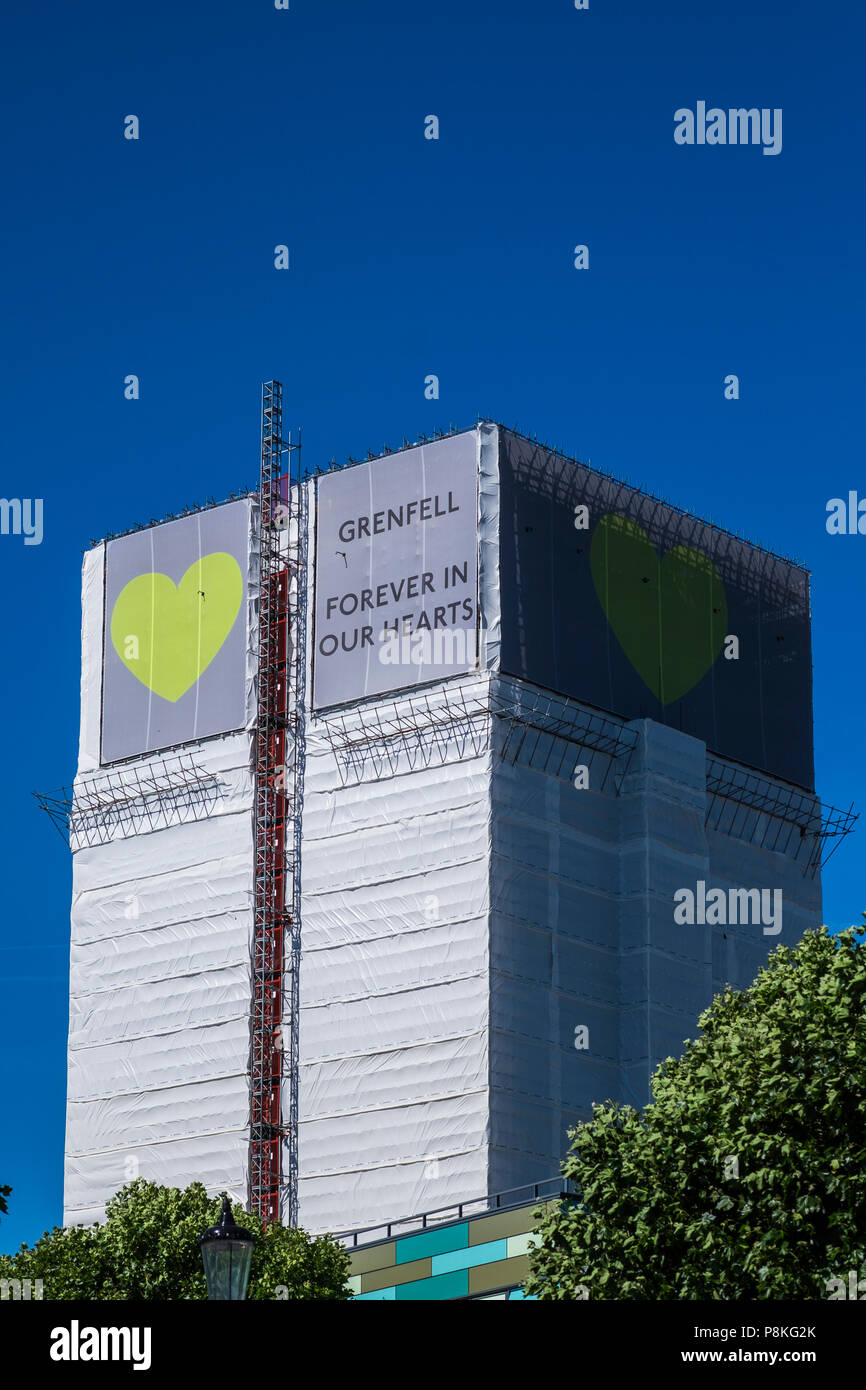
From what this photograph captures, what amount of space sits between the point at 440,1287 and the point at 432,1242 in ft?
7.00

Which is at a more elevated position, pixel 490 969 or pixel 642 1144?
pixel 490 969

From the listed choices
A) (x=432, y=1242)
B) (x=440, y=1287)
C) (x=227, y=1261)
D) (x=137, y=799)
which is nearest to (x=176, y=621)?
(x=137, y=799)

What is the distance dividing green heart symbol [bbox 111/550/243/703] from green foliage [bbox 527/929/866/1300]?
242ft

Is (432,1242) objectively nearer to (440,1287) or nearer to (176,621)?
(440,1287)

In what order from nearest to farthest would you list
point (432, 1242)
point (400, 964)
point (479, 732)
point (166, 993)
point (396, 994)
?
1. point (432, 1242)
2. point (396, 994)
3. point (400, 964)
4. point (479, 732)
5. point (166, 993)

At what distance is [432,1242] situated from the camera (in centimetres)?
8325

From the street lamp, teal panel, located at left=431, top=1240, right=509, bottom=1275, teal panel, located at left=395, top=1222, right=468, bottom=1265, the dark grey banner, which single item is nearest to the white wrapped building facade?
the dark grey banner

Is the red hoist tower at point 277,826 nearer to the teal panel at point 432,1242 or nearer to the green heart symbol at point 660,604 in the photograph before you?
the green heart symbol at point 660,604

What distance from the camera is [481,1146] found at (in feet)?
342

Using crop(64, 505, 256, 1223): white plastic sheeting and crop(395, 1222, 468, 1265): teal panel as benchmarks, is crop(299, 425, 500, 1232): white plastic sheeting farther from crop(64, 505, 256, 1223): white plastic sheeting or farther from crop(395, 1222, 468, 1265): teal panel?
crop(395, 1222, 468, 1265): teal panel
